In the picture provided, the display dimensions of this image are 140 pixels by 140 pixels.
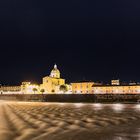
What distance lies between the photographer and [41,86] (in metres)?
161

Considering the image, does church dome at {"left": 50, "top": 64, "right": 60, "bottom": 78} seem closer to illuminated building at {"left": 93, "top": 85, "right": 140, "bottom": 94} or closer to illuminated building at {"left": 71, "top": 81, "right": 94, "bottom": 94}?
illuminated building at {"left": 71, "top": 81, "right": 94, "bottom": 94}

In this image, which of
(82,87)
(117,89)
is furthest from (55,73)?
(117,89)

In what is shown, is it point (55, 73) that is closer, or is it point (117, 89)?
point (117, 89)

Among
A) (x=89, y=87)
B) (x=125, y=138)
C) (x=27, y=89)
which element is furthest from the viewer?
(x=27, y=89)

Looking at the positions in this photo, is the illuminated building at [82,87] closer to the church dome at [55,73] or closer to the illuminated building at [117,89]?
the illuminated building at [117,89]

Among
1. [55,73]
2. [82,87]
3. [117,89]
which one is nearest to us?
[117,89]

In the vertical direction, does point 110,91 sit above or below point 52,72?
below

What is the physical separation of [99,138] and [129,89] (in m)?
130

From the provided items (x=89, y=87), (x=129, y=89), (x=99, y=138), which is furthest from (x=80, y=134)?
(x=89, y=87)

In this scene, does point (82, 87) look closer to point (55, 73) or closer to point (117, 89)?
point (117, 89)

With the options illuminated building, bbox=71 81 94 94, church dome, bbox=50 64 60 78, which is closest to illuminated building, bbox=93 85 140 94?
illuminated building, bbox=71 81 94 94

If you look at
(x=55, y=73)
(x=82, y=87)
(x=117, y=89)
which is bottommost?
(x=117, y=89)

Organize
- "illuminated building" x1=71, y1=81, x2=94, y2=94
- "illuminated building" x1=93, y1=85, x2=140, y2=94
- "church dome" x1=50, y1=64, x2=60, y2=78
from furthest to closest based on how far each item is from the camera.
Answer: "church dome" x1=50, y1=64, x2=60, y2=78 < "illuminated building" x1=71, y1=81, x2=94, y2=94 < "illuminated building" x1=93, y1=85, x2=140, y2=94

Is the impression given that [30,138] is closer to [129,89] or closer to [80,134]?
[80,134]
